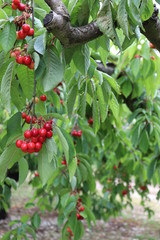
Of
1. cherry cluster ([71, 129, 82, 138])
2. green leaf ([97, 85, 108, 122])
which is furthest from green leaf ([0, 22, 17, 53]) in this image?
cherry cluster ([71, 129, 82, 138])

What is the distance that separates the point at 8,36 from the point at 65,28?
8.2 inches

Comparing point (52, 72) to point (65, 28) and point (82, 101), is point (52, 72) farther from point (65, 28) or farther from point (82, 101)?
point (82, 101)

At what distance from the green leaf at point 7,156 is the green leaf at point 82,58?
1.01 ft

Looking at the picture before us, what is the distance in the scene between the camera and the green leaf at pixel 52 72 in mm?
868

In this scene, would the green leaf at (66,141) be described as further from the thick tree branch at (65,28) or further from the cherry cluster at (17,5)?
the cherry cluster at (17,5)

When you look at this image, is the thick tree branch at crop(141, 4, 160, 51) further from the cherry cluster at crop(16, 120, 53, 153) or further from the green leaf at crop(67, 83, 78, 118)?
the cherry cluster at crop(16, 120, 53, 153)

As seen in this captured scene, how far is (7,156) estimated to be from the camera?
98cm

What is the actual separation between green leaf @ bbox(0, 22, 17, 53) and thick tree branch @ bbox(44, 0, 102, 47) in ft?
0.48

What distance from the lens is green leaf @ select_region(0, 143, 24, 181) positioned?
971mm

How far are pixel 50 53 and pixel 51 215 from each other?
695cm

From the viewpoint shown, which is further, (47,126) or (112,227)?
(112,227)

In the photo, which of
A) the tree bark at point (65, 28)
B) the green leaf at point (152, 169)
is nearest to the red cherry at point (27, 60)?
the tree bark at point (65, 28)

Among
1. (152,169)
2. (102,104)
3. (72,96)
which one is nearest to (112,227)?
(152,169)

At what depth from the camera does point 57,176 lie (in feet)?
7.74
